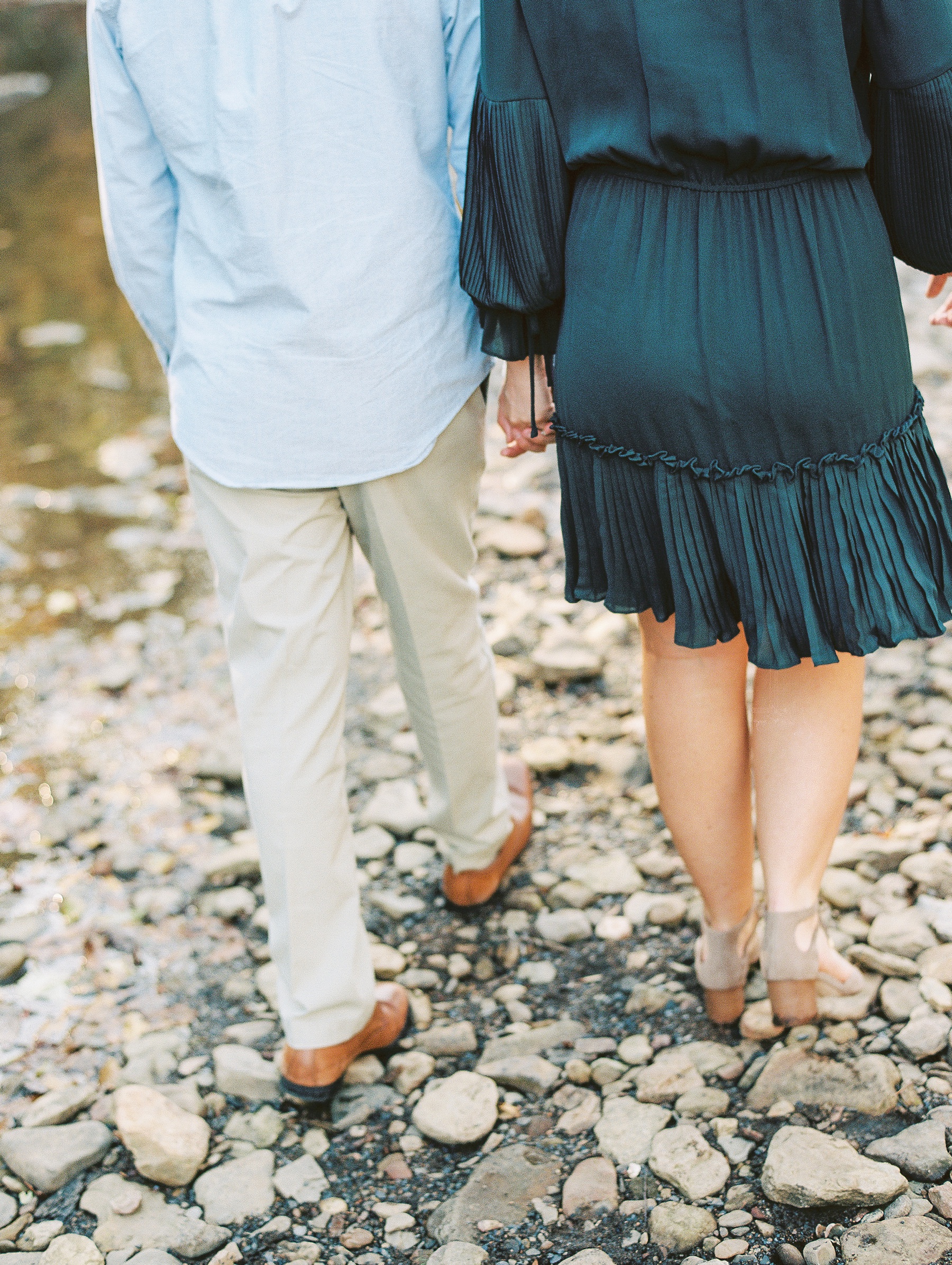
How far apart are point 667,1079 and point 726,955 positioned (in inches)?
8.1

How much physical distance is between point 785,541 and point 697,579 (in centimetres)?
12

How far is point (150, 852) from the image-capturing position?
261 centimetres

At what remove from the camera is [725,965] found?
1.89 meters

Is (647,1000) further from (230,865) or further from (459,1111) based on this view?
(230,865)

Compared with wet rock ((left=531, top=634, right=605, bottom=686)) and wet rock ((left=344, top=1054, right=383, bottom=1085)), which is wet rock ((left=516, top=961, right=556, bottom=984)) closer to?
wet rock ((left=344, top=1054, right=383, bottom=1085))

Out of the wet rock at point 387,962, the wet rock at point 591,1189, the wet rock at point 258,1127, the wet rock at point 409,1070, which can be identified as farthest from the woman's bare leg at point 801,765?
the wet rock at point 258,1127

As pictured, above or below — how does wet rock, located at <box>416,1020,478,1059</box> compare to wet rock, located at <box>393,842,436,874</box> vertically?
above

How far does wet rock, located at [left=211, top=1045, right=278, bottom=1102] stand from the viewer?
6.54 feet

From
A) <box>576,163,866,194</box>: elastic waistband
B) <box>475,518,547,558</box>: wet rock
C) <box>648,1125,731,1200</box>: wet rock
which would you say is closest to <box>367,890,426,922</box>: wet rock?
<box>648,1125,731,1200</box>: wet rock

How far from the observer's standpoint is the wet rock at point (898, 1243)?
1.47 meters

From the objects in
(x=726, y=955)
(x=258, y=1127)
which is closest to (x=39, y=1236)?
(x=258, y=1127)

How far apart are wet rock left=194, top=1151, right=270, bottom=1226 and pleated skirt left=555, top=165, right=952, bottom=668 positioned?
39.4 inches

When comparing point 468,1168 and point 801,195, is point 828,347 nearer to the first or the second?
point 801,195

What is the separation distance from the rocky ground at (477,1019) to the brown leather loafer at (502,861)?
0.12 feet
